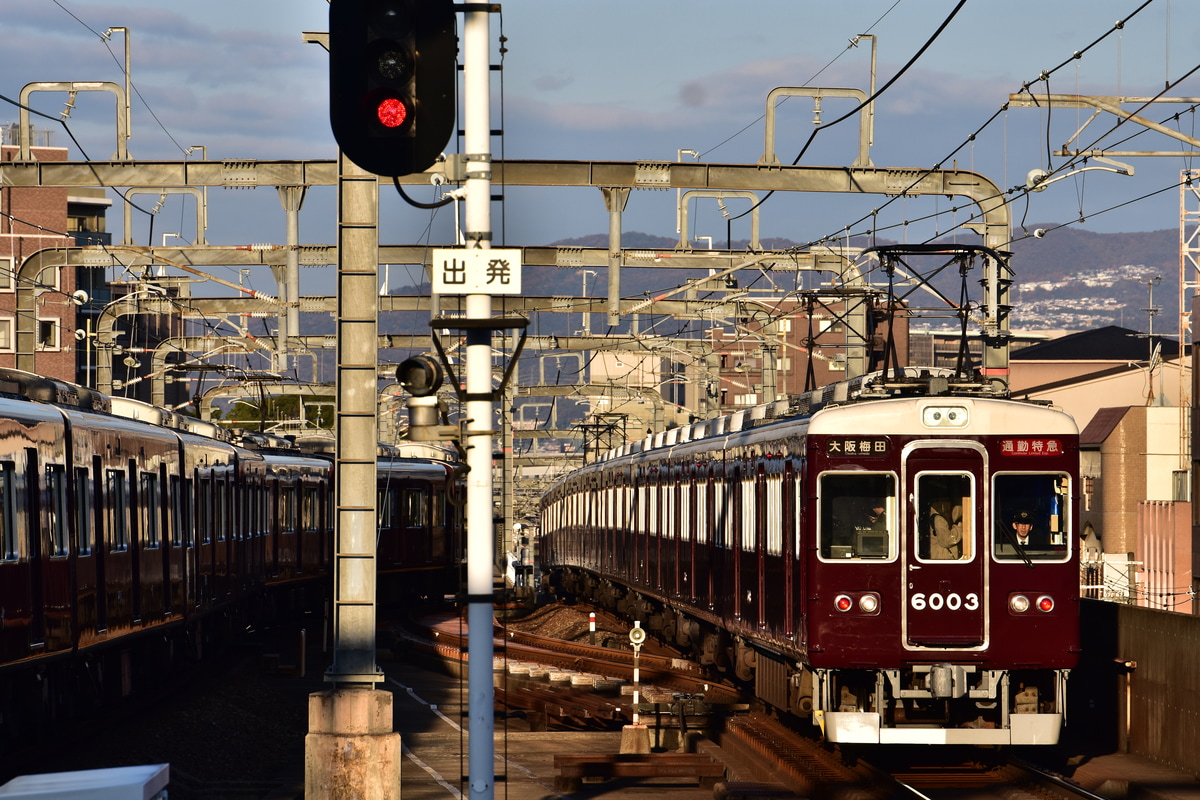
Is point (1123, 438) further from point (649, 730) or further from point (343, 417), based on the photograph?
point (343, 417)

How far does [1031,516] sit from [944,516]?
69 cm

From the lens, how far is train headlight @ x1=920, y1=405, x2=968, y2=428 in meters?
13.5

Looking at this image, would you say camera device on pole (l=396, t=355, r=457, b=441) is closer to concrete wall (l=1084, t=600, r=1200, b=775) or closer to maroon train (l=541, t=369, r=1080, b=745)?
maroon train (l=541, t=369, r=1080, b=745)

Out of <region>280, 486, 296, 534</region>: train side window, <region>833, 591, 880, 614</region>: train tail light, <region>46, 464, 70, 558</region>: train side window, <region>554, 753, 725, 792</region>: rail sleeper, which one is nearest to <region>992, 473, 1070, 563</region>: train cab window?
<region>833, 591, 880, 614</region>: train tail light

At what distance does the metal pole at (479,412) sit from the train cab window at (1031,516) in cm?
602

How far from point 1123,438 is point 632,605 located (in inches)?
1121

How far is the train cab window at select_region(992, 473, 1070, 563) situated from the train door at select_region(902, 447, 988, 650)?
0.17 meters

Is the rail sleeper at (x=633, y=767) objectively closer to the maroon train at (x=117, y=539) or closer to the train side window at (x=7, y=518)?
the maroon train at (x=117, y=539)

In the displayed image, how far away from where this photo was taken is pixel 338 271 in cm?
1167

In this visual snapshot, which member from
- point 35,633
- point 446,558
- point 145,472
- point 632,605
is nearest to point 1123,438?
point 446,558

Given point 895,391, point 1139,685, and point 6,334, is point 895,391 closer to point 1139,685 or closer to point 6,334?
point 1139,685

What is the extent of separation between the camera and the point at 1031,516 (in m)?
13.5

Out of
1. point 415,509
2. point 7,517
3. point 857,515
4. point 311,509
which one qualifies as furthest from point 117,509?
point 415,509

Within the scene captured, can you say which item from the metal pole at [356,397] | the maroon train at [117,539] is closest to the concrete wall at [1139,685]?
the maroon train at [117,539]
